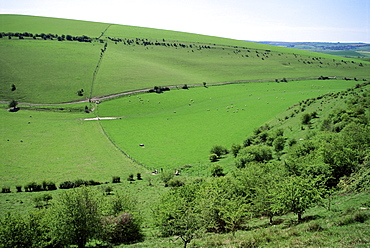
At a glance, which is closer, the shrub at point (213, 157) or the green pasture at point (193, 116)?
the shrub at point (213, 157)

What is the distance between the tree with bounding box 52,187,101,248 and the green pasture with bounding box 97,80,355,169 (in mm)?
34496

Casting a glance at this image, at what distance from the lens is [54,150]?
7325cm

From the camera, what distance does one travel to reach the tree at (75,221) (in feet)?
88.5

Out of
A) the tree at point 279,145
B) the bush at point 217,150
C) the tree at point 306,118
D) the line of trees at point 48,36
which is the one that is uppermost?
the line of trees at point 48,36

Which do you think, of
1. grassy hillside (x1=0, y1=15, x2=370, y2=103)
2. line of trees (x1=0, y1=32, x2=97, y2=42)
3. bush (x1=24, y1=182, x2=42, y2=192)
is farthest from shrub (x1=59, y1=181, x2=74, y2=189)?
line of trees (x1=0, y1=32, x2=97, y2=42)

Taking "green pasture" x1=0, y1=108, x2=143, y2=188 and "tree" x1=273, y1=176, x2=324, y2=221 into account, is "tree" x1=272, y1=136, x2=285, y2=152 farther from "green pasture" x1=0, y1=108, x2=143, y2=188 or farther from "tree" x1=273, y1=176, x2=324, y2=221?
"green pasture" x1=0, y1=108, x2=143, y2=188

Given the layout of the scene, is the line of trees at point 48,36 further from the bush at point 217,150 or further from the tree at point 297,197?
the tree at point 297,197

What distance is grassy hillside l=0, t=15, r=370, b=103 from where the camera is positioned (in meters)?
120

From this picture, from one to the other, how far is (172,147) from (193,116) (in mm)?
31897

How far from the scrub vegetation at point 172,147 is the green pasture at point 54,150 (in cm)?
49

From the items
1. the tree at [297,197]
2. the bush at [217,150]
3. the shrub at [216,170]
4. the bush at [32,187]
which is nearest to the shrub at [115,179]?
the bush at [32,187]

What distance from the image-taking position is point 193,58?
187750mm

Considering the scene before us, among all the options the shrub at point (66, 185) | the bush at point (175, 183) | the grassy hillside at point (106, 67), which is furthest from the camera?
the grassy hillside at point (106, 67)

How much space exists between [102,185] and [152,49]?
157261 mm
